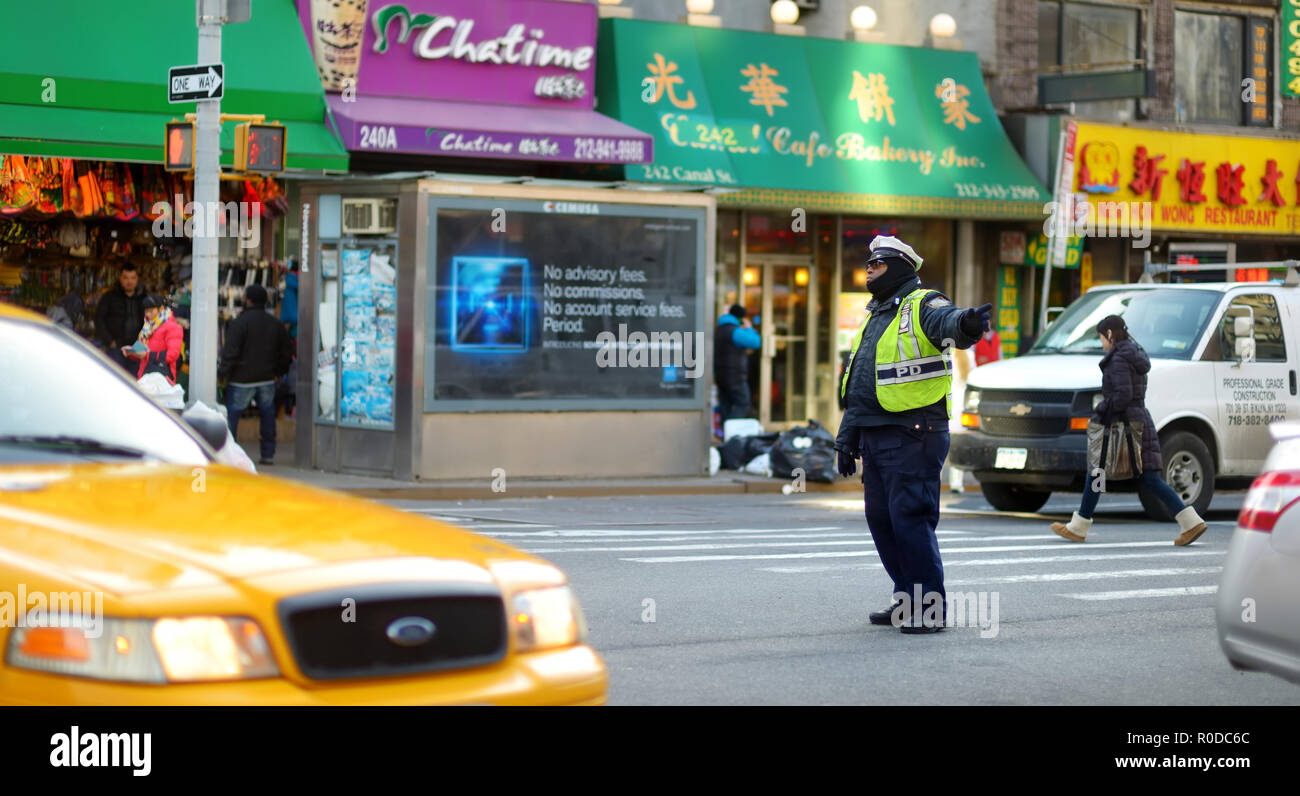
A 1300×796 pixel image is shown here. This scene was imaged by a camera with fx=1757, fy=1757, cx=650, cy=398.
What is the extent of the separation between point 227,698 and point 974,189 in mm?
20831

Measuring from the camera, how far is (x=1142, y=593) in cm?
1041

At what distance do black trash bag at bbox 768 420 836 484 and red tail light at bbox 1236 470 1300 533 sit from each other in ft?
43.0

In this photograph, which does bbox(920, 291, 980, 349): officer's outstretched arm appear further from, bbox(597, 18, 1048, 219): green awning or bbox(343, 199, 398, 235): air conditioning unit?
bbox(597, 18, 1048, 219): green awning

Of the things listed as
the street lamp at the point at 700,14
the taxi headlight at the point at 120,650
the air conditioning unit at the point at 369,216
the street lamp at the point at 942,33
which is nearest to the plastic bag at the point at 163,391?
the air conditioning unit at the point at 369,216

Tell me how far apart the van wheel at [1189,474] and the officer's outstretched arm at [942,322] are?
24.5ft

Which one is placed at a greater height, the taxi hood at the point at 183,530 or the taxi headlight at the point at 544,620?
the taxi hood at the point at 183,530

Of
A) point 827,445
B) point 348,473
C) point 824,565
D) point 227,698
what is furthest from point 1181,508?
point 227,698

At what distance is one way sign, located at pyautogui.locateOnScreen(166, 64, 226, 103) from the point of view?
47.2ft

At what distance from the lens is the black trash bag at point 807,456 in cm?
1919

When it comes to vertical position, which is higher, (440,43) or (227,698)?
(440,43)

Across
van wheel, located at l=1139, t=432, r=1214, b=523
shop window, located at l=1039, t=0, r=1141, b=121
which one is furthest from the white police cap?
shop window, located at l=1039, t=0, r=1141, b=121

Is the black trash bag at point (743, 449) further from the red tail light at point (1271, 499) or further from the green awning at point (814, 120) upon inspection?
the red tail light at point (1271, 499)

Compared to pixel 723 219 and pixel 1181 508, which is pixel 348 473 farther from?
pixel 1181 508

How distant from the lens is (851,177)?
75.4 feet
